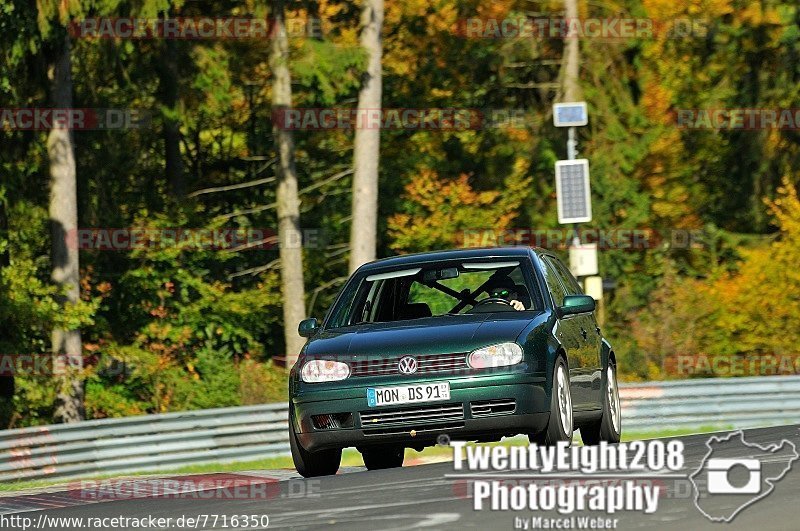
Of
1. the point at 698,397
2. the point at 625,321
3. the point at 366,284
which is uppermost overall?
the point at 366,284

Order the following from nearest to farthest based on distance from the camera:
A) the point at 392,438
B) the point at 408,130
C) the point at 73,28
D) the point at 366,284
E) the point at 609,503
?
the point at 609,503
the point at 392,438
the point at 366,284
the point at 73,28
the point at 408,130

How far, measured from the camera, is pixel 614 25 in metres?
45.2

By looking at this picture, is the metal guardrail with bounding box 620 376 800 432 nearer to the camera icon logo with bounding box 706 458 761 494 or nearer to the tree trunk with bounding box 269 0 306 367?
the camera icon logo with bounding box 706 458 761 494

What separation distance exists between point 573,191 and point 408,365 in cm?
1253

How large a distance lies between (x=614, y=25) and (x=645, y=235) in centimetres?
605

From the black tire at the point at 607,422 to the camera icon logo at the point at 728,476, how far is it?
2759 millimetres

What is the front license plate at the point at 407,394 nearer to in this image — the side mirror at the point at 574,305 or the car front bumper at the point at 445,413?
the car front bumper at the point at 445,413

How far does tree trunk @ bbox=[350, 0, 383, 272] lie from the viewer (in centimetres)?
3075

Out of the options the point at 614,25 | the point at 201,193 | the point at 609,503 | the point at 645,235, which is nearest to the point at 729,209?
the point at 645,235

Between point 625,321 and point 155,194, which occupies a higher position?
point 155,194

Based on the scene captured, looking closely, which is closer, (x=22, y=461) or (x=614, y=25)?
(x=22, y=461)

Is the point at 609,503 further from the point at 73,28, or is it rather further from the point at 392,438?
the point at 73,28

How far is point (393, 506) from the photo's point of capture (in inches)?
380

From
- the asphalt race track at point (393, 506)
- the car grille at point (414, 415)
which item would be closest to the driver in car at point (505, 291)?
the asphalt race track at point (393, 506)
